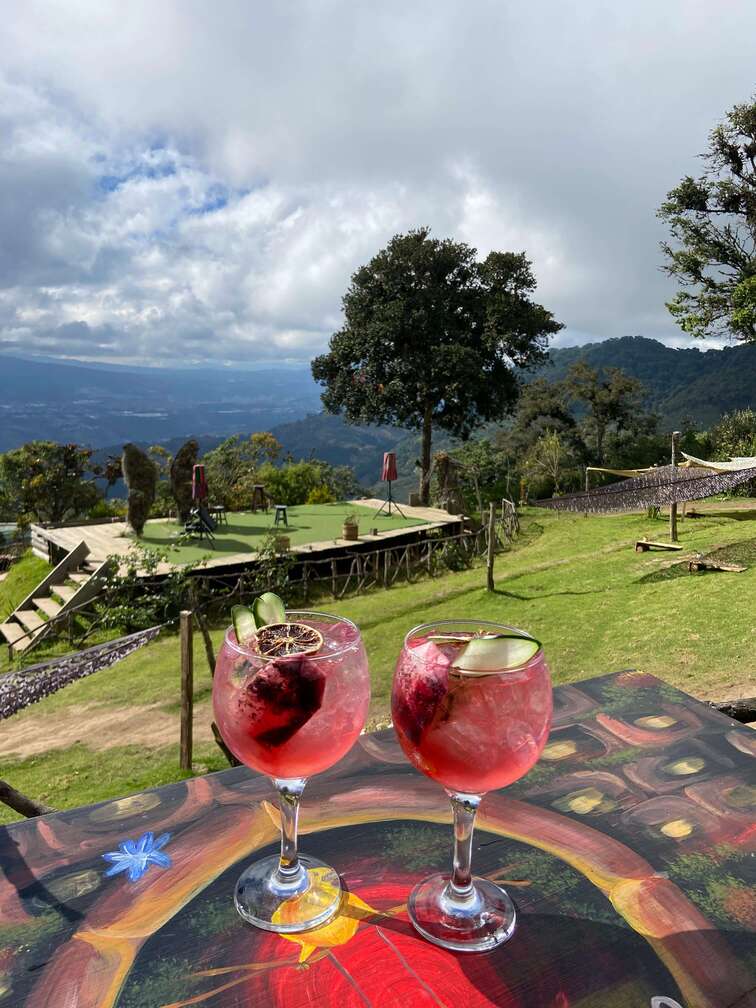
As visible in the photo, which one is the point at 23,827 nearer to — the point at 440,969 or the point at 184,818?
the point at 184,818

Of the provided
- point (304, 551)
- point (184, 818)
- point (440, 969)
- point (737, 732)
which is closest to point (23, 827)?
point (184, 818)

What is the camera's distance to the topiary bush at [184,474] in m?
11.9

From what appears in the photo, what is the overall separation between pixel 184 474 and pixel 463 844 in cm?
1184

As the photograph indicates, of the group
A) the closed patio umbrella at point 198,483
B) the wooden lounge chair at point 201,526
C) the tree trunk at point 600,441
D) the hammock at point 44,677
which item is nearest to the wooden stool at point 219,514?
the wooden lounge chair at point 201,526

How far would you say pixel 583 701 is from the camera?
5.03ft

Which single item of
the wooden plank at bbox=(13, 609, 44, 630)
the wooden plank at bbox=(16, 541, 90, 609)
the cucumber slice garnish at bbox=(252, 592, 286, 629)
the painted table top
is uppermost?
the cucumber slice garnish at bbox=(252, 592, 286, 629)

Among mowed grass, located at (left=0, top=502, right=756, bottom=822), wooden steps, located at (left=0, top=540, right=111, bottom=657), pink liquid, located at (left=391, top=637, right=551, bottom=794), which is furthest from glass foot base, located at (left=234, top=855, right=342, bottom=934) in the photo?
wooden steps, located at (left=0, top=540, right=111, bottom=657)

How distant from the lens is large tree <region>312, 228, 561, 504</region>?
17.9m

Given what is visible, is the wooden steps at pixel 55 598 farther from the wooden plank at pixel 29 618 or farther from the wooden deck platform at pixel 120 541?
the wooden deck platform at pixel 120 541

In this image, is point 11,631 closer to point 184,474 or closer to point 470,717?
point 184,474

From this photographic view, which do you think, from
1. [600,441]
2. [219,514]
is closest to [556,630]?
[219,514]

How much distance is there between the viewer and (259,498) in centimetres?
1534

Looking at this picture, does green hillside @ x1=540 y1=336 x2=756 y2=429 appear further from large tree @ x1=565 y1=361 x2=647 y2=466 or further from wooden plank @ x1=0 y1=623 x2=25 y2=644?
wooden plank @ x1=0 y1=623 x2=25 y2=644

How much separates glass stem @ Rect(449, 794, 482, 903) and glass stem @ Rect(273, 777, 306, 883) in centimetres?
21
